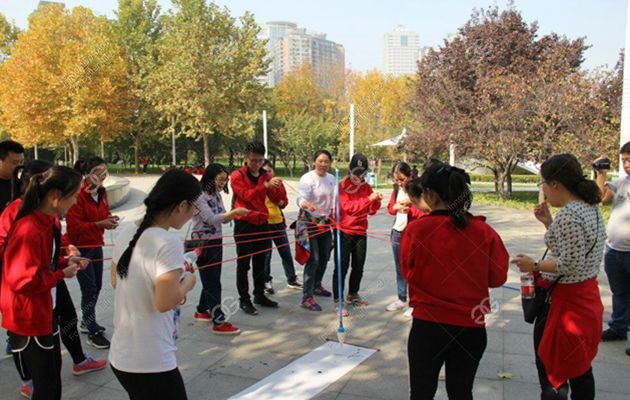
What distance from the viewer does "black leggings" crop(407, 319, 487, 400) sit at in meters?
2.48

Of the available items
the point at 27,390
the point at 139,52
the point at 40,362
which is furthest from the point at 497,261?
the point at 139,52

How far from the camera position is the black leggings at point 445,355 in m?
2.48

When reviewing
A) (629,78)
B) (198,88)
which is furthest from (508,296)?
(198,88)

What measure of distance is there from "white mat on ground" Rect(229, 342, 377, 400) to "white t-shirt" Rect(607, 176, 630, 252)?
236 cm

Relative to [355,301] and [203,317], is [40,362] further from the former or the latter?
[355,301]

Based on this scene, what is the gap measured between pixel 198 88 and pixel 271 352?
27.1m

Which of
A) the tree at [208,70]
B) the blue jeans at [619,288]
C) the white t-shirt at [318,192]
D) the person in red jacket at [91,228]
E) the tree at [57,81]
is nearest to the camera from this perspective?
the person in red jacket at [91,228]

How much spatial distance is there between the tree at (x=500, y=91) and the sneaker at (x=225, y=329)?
1371 centimetres

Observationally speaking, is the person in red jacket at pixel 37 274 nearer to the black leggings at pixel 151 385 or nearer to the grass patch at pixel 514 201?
the black leggings at pixel 151 385

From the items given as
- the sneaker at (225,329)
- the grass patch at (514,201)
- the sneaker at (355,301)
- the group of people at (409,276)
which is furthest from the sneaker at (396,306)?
the grass patch at (514,201)

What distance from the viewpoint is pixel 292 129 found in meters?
35.9

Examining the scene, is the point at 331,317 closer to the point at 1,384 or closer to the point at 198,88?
the point at 1,384

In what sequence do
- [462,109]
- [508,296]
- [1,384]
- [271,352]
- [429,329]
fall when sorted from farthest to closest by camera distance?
[462,109] < [508,296] < [271,352] < [1,384] < [429,329]

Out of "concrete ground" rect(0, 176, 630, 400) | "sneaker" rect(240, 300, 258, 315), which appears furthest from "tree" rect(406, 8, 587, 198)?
"sneaker" rect(240, 300, 258, 315)
